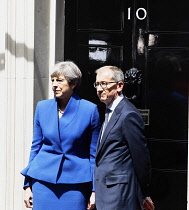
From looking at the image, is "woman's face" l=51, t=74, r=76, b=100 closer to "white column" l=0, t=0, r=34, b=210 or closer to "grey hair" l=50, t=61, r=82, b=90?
"grey hair" l=50, t=61, r=82, b=90

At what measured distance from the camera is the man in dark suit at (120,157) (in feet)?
14.8

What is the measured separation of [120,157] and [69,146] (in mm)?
531

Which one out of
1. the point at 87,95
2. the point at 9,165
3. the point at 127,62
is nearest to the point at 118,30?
the point at 127,62

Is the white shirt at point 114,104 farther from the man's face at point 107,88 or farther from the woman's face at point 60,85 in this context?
the woman's face at point 60,85

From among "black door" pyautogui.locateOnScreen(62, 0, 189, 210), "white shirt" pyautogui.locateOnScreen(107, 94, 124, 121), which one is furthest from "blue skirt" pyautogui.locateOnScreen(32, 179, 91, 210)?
"black door" pyautogui.locateOnScreen(62, 0, 189, 210)

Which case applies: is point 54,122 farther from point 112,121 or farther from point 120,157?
point 120,157

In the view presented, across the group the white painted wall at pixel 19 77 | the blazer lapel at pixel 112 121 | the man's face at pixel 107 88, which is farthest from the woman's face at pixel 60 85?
the white painted wall at pixel 19 77

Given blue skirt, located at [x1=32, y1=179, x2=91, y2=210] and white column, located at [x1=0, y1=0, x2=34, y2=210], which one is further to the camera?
white column, located at [x1=0, y1=0, x2=34, y2=210]

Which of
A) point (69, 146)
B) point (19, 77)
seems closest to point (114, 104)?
point (69, 146)

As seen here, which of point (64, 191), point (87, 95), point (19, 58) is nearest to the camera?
point (64, 191)

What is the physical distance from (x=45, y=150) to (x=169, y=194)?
1.86m

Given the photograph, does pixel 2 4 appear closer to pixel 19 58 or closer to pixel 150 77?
pixel 19 58

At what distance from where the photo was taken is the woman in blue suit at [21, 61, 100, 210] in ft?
15.9

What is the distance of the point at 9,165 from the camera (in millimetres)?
6109
